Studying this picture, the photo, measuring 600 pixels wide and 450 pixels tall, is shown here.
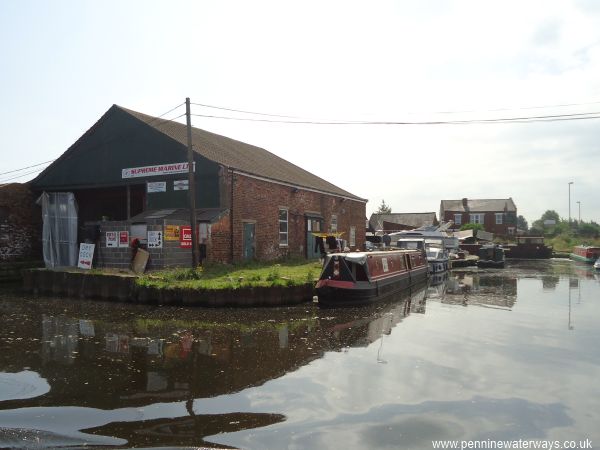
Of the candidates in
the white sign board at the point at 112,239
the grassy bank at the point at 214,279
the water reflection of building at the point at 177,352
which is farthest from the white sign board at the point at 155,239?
the water reflection of building at the point at 177,352

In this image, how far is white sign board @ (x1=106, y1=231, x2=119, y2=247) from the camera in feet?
55.9

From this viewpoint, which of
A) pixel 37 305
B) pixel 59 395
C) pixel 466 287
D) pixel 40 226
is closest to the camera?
pixel 59 395

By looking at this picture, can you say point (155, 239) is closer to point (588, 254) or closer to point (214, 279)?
point (214, 279)

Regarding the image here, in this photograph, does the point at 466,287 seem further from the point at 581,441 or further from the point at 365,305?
the point at 581,441

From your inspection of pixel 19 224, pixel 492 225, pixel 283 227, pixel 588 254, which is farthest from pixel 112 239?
pixel 492 225

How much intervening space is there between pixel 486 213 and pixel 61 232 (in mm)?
61593

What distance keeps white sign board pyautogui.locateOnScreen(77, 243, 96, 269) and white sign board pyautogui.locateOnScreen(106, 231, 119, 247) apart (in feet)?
2.47

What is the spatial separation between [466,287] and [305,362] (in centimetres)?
1531

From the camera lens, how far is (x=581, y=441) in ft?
16.7

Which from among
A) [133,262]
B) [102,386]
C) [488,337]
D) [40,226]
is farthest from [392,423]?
[40,226]

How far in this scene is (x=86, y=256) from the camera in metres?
17.7

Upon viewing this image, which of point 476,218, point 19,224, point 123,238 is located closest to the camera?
point 123,238

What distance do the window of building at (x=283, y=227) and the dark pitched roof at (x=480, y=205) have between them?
53.2m

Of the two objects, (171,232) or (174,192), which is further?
(174,192)
